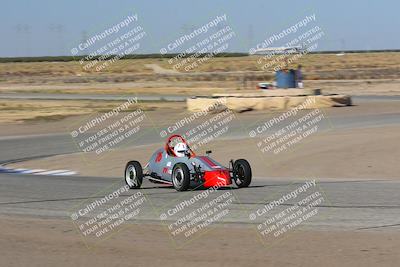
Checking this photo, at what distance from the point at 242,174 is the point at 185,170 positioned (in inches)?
43.7

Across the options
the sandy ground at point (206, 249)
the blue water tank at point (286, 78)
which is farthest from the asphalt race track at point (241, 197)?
the blue water tank at point (286, 78)

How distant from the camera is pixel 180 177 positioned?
14312mm

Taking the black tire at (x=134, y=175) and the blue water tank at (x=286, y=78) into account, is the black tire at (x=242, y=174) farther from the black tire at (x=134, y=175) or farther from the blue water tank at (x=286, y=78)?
the blue water tank at (x=286, y=78)

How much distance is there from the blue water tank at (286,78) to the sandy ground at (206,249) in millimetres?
30378

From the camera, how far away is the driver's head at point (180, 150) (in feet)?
48.6

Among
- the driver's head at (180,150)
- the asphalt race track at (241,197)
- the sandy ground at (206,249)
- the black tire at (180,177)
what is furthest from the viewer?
the driver's head at (180,150)

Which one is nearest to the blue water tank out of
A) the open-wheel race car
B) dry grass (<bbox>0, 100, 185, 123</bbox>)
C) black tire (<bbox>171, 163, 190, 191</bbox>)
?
dry grass (<bbox>0, 100, 185, 123</bbox>)

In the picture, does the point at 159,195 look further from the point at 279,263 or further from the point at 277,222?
the point at 279,263

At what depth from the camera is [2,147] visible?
93.0 feet

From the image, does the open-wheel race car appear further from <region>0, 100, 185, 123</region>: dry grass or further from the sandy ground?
<region>0, 100, 185, 123</region>: dry grass

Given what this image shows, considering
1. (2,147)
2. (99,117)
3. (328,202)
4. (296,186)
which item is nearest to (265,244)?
(328,202)

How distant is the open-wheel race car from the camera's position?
560 inches

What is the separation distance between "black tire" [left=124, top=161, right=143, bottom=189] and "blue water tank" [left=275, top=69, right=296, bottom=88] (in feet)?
84.1

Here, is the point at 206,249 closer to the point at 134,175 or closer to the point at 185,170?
the point at 185,170
